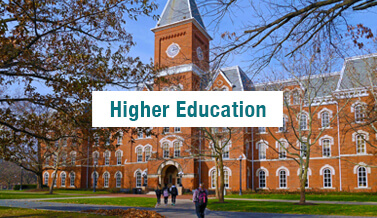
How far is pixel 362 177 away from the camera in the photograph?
35.1 metres

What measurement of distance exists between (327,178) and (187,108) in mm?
30867

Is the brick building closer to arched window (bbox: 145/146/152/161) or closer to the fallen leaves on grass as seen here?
arched window (bbox: 145/146/152/161)

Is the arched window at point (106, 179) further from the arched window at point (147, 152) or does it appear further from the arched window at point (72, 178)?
the arched window at point (147, 152)

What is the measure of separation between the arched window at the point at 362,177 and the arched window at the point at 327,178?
299 cm

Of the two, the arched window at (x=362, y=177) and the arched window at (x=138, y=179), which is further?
the arched window at (x=138, y=179)

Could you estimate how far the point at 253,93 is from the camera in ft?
40.0

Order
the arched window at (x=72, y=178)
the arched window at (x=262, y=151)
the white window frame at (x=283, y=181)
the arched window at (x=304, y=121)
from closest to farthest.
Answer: the white window frame at (x=283, y=181)
the arched window at (x=304, y=121)
the arched window at (x=262, y=151)
the arched window at (x=72, y=178)

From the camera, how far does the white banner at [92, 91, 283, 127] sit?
11820 mm

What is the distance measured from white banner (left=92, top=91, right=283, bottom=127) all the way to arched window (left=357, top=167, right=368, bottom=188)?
28142 mm

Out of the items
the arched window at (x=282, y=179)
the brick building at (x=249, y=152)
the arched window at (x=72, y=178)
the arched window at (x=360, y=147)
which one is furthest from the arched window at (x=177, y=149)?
the arched window at (x=72, y=178)

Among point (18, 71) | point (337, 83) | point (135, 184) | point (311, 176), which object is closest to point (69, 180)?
point (135, 184)

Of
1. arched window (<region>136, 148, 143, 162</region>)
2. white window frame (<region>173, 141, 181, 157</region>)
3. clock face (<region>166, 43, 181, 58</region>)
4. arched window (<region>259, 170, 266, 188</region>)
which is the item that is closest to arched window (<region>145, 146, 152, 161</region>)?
arched window (<region>136, 148, 143, 162</region>)

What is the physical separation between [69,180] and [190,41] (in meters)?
31.5

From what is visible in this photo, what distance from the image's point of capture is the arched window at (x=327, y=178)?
122ft
